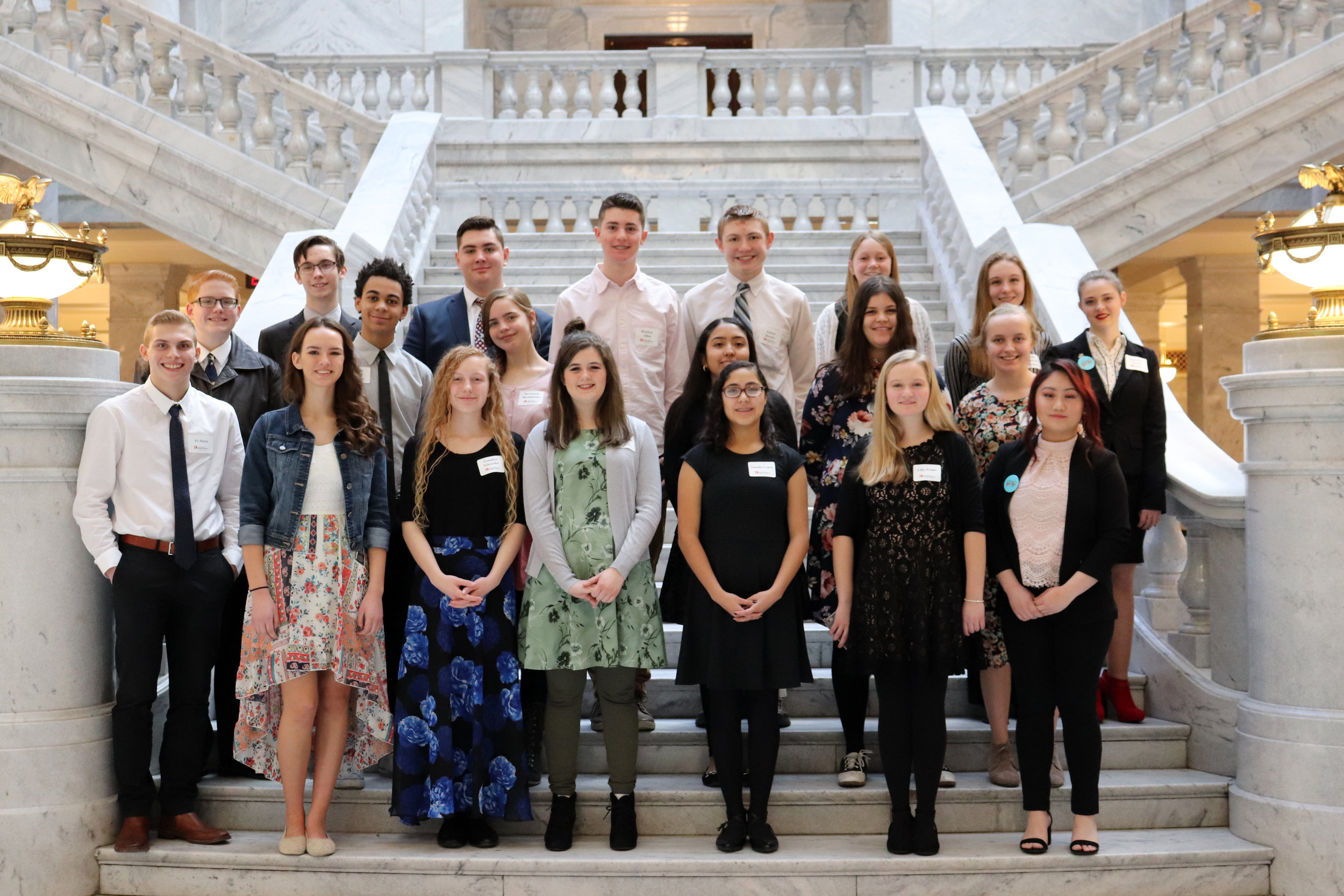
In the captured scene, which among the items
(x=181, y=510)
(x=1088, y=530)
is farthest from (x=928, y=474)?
(x=181, y=510)

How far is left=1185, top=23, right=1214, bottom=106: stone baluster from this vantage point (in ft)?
27.3

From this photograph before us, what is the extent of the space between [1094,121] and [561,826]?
21.9ft

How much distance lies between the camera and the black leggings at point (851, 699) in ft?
13.2

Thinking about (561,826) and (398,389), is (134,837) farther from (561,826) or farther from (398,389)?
(398,389)

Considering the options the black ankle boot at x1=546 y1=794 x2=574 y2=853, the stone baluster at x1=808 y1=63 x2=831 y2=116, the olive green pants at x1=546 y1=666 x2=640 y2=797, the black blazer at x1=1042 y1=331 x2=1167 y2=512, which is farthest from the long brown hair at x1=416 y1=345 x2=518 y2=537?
the stone baluster at x1=808 y1=63 x2=831 y2=116

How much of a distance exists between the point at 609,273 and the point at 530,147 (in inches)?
227

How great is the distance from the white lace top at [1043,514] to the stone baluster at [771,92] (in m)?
7.17

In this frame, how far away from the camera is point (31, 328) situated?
3938 mm

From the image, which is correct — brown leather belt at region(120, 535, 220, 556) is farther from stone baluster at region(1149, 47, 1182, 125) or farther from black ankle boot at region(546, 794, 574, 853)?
stone baluster at region(1149, 47, 1182, 125)

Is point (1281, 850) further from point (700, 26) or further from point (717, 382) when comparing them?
point (700, 26)

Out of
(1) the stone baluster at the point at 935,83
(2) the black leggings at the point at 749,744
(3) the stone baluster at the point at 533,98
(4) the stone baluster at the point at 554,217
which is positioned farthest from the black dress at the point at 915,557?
(1) the stone baluster at the point at 935,83

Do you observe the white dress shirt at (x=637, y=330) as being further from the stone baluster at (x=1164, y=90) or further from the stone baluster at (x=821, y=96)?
the stone baluster at (x=821, y=96)

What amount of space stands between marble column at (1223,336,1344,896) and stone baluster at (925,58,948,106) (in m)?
7.34

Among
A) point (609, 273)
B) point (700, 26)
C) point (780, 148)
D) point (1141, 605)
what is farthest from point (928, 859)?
point (700, 26)
